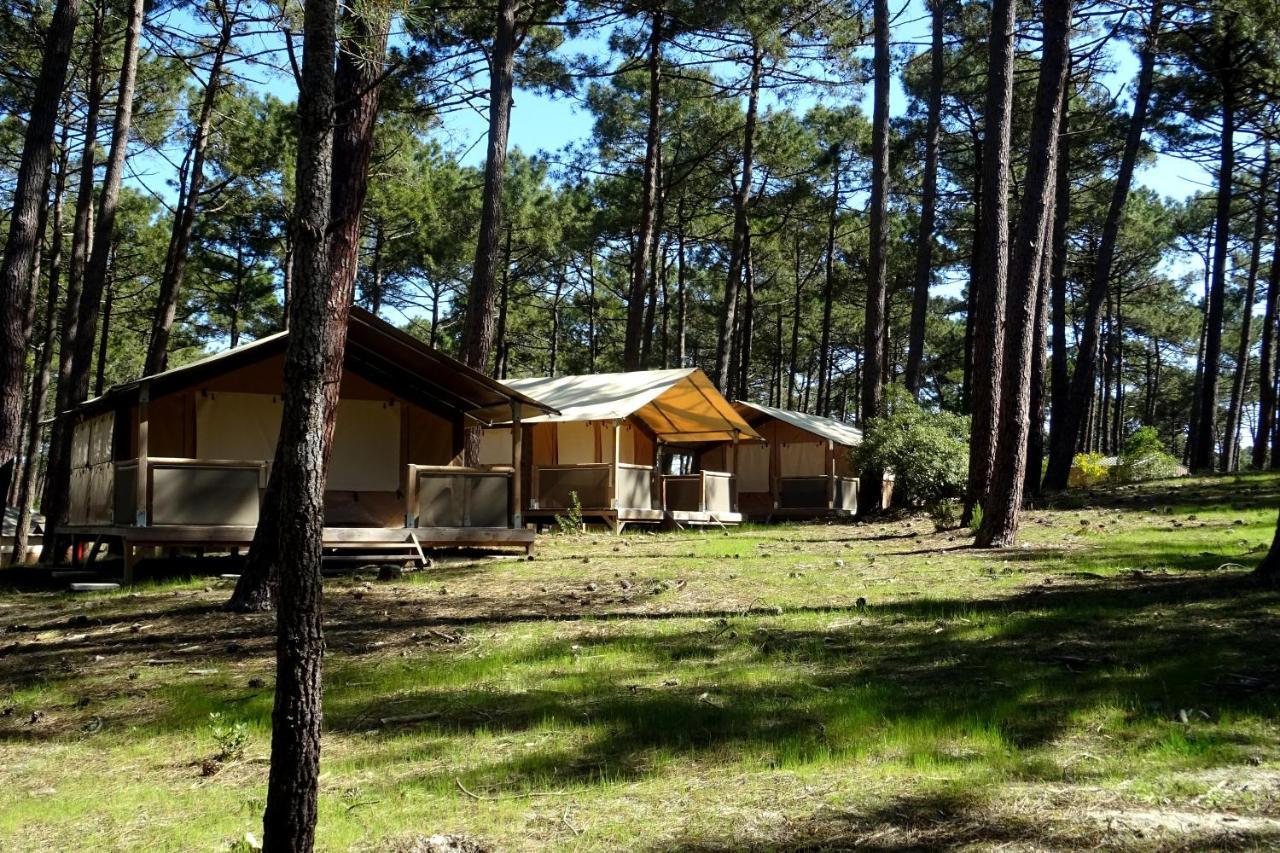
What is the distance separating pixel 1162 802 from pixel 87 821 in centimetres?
403

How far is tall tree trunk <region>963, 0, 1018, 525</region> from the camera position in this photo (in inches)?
512

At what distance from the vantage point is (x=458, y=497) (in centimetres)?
1308

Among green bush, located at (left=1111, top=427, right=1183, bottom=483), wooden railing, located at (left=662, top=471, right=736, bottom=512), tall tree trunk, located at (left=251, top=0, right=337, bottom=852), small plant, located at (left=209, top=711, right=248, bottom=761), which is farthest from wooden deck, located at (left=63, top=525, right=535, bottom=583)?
green bush, located at (left=1111, top=427, right=1183, bottom=483)

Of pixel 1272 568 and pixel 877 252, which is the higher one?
pixel 877 252

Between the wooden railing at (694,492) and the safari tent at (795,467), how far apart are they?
337 centimetres

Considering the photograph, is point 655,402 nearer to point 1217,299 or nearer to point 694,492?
point 694,492

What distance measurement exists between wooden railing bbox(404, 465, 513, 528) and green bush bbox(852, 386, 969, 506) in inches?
384

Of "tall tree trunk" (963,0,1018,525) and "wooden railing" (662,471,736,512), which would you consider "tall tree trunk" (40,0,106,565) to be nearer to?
"wooden railing" (662,471,736,512)

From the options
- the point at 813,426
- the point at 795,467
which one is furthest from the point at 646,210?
the point at 795,467

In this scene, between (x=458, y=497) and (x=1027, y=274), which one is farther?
(x=458, y=497)

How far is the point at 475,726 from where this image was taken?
5059 mm

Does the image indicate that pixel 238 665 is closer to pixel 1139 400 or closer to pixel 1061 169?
pixel 1061 169

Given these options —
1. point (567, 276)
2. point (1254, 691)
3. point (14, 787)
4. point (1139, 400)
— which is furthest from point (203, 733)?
point (1139, 400)

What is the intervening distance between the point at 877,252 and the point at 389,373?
1095 cm
